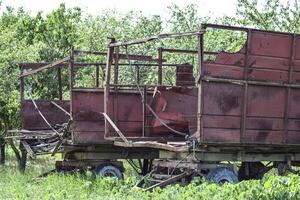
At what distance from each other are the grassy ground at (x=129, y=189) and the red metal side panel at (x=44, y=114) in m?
2.69

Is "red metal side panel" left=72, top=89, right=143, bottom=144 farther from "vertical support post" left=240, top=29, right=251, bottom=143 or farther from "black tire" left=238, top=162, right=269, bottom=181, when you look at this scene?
"vertical support post" left=240, top=29, right=251, bottom=143

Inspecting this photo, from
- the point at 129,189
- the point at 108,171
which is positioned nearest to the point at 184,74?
the point at 108,171

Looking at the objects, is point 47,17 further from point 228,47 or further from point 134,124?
point 134,124

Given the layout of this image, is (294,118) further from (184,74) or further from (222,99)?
(184,74)

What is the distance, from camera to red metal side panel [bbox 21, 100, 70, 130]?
1434 cm

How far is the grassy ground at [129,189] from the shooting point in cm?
707

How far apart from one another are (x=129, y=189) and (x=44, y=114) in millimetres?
5927

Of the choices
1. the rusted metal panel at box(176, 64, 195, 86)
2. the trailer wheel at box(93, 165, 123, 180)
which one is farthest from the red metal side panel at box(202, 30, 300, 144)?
the trailer wheel at box(93, 165, 123, 180)

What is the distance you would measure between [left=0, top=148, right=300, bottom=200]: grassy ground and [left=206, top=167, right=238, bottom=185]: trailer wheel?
0.35m

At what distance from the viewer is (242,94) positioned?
905 centimetres

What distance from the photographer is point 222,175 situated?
9336 mm

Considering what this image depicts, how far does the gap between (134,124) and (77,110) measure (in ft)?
3.86

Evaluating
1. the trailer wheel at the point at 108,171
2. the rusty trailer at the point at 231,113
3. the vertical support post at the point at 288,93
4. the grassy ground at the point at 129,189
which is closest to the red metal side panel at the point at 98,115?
the rusty trailer at the point at 231,113

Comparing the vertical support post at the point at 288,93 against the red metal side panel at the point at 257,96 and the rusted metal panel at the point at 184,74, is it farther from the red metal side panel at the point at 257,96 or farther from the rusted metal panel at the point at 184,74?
the rusted metal panel at the point at 184,74
